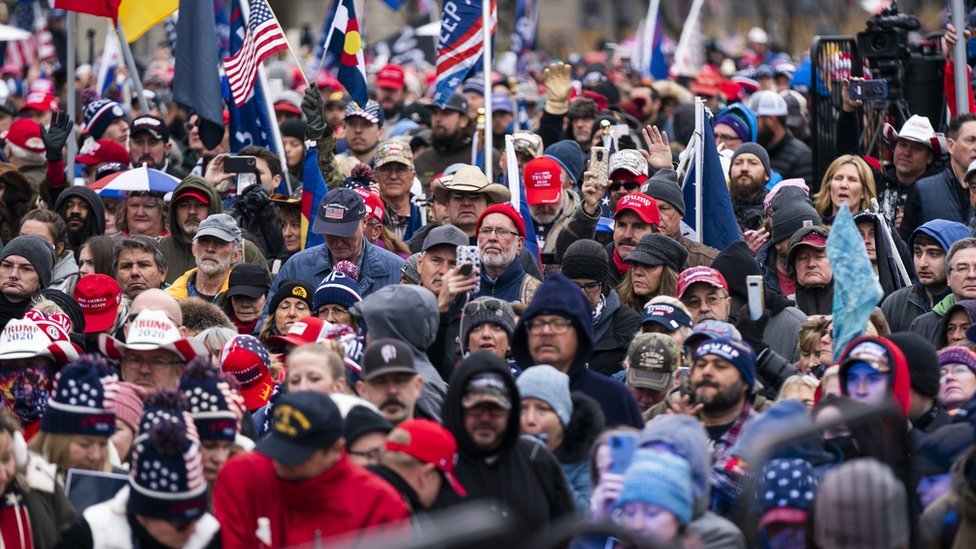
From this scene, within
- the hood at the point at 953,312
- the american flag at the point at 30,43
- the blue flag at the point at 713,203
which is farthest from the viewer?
the american flag at the point at 30,43

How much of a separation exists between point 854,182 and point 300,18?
53.8 meters

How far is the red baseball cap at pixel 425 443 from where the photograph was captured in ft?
21.5

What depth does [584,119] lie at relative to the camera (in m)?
15.0

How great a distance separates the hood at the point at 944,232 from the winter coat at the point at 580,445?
379cm

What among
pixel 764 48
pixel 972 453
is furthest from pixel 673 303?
pixel 764 48

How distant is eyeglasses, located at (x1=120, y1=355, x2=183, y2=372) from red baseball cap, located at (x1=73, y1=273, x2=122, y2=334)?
1890 mm

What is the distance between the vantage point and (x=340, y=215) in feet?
35.3

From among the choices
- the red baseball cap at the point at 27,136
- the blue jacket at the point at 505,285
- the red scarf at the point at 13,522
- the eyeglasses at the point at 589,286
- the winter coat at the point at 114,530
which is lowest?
the red baseball cap at the point at 27,136

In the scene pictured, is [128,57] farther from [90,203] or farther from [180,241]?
[180,241]

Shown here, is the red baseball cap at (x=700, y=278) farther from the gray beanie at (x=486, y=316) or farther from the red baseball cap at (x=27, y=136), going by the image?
the red baseball cap at (x=27, y=136)

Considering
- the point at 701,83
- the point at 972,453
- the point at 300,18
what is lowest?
the point at 300,18

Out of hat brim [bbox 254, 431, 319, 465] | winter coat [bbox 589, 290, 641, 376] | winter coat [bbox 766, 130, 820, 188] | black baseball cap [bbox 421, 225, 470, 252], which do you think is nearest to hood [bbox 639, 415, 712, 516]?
hat brim [bbox 254, 431, 319, 465]

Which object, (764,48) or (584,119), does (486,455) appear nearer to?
(584,119)

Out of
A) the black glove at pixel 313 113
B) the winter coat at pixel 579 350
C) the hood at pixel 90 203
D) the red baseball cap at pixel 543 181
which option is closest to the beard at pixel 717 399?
the winter coat at pixel 579 350
